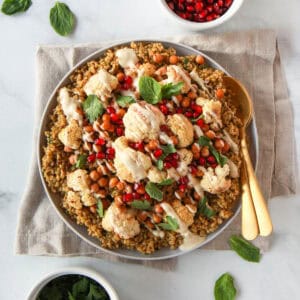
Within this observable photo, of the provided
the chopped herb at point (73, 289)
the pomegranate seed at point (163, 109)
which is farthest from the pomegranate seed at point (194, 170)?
the chopped herb at point (73, 289)

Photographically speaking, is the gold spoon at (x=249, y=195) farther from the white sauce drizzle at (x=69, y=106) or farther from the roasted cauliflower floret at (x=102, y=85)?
the white sauce drizzle at (x=69, y=106)

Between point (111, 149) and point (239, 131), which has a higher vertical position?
point (111, 149)

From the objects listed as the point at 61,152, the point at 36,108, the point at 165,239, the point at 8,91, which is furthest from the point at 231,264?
the point at 8,91

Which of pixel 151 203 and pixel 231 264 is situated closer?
pixel 151 203

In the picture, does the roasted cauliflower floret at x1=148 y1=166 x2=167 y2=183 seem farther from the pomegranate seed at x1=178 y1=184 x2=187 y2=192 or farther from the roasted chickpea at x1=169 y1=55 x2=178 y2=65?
the roasted chickpea at x1=169 y1=55 x2=178 y2=65

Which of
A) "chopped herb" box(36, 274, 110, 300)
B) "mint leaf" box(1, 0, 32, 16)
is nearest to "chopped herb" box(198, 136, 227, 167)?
"chopped herb" box(36, 274, 110, 300)

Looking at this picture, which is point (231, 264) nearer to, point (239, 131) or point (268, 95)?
point (239, 131)
